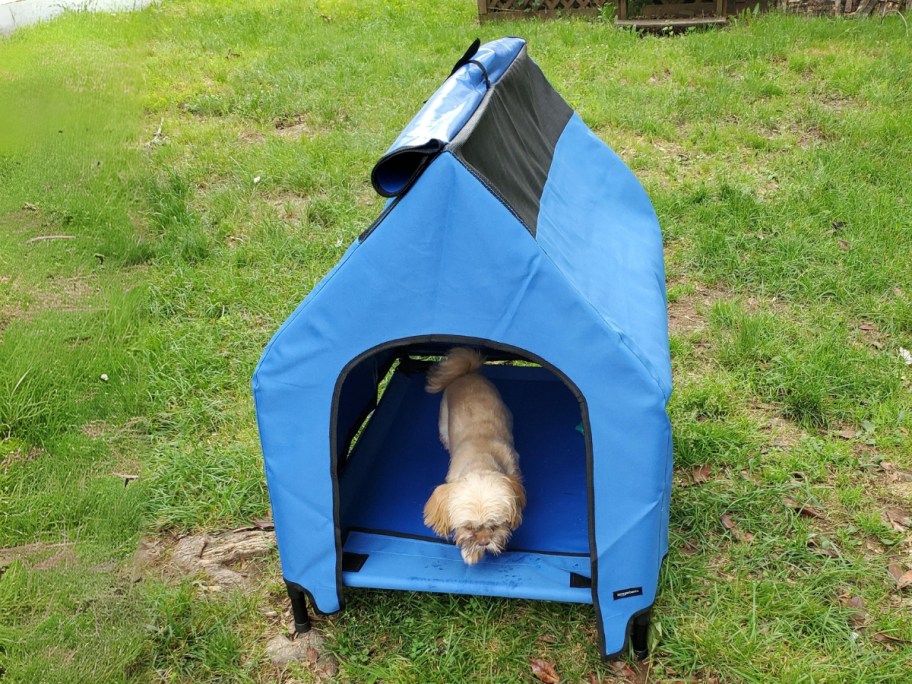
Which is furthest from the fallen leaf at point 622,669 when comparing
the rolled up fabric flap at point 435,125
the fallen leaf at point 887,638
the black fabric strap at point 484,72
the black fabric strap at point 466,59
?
the black fabric strap at point 466,59

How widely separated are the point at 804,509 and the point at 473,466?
128 cm

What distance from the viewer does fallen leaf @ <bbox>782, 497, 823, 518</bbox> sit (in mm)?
2928

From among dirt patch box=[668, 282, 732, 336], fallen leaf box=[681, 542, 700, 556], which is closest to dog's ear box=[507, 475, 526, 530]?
fallen leaf box=[681, 542, 700, 556]

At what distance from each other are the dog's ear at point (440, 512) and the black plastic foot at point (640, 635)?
64 cm

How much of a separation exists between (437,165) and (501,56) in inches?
54.9

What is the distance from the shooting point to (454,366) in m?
3.25

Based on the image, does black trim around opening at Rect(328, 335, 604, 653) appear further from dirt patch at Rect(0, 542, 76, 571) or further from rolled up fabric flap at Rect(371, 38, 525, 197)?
dirt patch at Rect(0, 542, 76, 571)

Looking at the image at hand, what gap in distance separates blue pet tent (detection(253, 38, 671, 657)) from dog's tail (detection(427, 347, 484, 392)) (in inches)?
18.5

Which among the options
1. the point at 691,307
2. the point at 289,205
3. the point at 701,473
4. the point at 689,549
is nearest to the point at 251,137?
the point at 289,205

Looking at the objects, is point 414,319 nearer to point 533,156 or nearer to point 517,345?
point 517,345

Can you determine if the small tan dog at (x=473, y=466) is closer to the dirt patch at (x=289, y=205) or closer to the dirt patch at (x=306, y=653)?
the dirt patch at (x=306, y=653)

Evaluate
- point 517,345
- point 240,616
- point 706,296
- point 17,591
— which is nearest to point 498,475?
point 517,345

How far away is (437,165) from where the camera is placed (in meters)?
2.09

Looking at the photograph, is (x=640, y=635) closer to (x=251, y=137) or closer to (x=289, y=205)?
(x=289, y=205)
